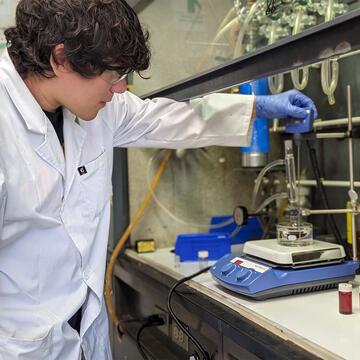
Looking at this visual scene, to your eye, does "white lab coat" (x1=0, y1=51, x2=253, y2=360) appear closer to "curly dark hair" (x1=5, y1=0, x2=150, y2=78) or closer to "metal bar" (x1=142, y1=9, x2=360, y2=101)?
"curly dark hair" (x1=5, y1=0, x2=150, y2=78)

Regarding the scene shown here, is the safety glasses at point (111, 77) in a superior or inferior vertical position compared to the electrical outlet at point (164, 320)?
superior

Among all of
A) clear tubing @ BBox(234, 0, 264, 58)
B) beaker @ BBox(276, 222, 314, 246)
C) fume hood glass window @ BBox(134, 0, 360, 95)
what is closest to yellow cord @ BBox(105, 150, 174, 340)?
fume hood glass window @ BBox(134, 0, 360, 95)

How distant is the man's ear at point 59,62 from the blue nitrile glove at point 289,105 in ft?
2.11

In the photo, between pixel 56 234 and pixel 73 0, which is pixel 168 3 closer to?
pixel 73 0

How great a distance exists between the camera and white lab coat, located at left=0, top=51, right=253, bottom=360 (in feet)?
3.32

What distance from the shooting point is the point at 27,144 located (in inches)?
40.8

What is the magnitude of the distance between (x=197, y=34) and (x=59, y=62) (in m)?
0.89

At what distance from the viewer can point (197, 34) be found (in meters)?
1.79

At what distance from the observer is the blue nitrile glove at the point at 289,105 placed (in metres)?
1.33

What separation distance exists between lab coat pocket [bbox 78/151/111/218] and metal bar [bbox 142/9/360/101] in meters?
0.34

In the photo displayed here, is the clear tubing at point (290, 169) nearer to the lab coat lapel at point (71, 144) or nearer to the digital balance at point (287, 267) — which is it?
the digital balance at point (287, 267)

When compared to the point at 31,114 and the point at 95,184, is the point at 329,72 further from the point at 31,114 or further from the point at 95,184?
the point at 31,114

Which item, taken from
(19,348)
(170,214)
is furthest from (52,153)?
(170,214)

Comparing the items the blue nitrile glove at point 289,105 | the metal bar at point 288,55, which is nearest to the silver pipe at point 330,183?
the blue nitrile glove at point 289,105
